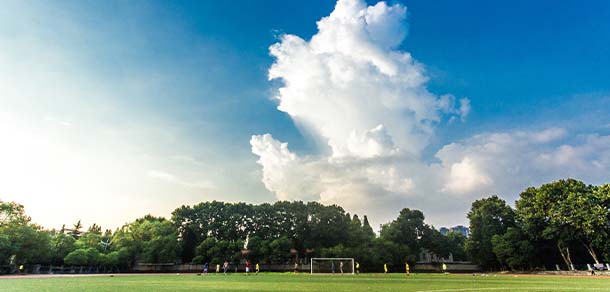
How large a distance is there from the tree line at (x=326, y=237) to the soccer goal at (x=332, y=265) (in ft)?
6.40

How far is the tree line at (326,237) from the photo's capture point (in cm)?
4231

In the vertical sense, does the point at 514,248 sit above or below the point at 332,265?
above

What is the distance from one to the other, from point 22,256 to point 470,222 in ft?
212

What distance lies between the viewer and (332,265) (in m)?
47.8

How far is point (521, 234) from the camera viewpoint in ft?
159

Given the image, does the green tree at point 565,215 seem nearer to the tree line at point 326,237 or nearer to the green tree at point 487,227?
the tree line at point 326,237

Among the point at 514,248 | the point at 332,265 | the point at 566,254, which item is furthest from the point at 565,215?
the point at 332,265

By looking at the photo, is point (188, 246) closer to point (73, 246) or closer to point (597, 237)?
point (73, 246)

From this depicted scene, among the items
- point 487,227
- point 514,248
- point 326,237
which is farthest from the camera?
point 326,237

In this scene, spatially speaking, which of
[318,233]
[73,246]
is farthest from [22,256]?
[318,233]

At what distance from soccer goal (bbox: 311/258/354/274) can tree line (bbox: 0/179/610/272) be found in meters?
1.95

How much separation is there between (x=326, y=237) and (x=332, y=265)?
397 inches

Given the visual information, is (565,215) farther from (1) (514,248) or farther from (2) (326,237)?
(2) (326,237)

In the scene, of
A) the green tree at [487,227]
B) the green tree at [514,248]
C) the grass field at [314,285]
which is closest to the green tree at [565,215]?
the green tree at [514,248]
